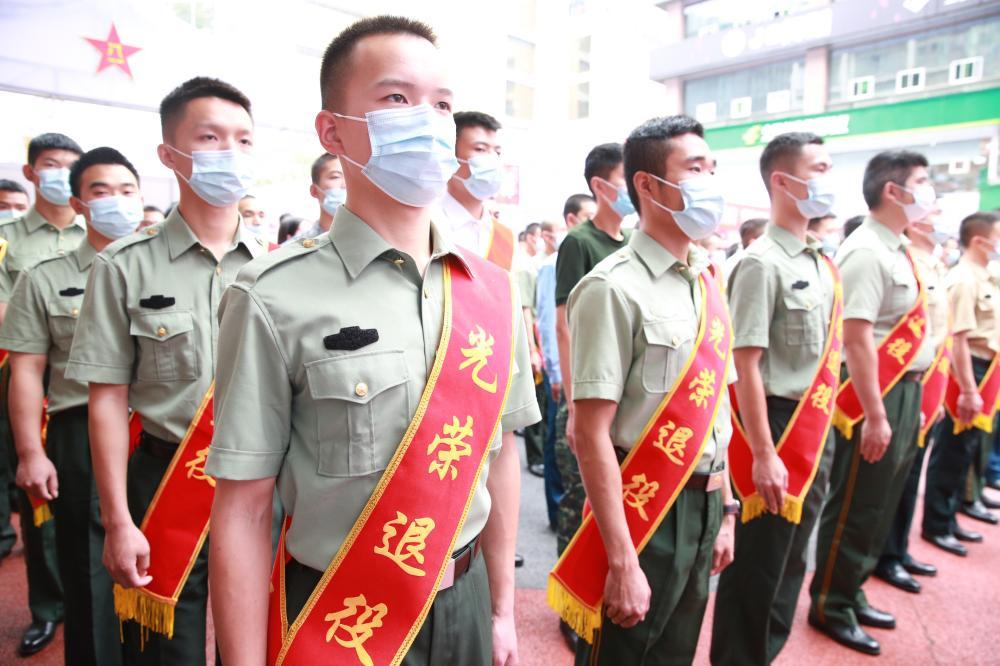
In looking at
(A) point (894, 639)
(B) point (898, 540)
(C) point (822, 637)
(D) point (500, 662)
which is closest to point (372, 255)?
(D) point (500, 662)

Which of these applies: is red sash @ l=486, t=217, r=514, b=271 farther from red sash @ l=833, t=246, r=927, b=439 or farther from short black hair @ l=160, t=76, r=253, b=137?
red sash @ l=833, t=246, r=927, b=439

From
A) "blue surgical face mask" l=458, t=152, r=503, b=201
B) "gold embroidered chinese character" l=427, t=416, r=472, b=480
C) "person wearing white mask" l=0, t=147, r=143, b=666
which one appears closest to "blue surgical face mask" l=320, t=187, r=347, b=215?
"blue surgical face mask" l=458, t=152, r=503, b=201

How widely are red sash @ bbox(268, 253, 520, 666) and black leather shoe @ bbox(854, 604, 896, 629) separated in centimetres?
248

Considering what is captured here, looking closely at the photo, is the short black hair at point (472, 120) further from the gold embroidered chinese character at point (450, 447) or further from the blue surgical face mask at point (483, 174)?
the gold embroidered chinese character at point (450, 447)

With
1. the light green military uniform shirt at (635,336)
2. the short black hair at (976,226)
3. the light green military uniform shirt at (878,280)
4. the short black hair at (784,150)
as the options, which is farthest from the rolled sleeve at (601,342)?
the short black hair at (976,226)

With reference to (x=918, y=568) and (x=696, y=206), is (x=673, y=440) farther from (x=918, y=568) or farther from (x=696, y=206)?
(x=918, y=568)

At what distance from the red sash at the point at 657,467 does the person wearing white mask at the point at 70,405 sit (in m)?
1.35

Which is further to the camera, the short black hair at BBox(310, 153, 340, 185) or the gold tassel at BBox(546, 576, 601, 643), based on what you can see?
the short black hair at BBox(310, 153, 340, 185)

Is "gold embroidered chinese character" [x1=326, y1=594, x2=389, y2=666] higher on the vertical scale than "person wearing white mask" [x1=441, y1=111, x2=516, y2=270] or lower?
lower

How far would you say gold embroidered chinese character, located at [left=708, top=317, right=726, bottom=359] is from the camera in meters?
1.72

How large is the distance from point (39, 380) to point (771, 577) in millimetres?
2359

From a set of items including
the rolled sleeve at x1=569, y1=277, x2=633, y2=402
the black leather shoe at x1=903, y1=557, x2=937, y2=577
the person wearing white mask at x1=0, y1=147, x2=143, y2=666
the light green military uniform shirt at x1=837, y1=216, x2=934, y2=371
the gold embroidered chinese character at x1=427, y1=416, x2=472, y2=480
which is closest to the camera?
the gold embroidered chinese character at x1=427, y1=416, x2=472, y2=480

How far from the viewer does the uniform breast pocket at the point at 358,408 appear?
3.27 feet

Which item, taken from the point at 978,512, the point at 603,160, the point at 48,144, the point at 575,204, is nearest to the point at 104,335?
the point at 603,160
